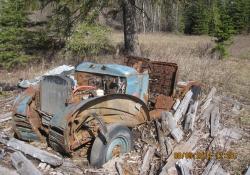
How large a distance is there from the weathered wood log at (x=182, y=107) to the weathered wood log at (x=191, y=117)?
0.39 feet

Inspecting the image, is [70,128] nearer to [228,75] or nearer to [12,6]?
[228,75]

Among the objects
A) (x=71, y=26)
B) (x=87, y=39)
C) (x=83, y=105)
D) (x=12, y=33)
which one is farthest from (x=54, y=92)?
(x=12, y=33)

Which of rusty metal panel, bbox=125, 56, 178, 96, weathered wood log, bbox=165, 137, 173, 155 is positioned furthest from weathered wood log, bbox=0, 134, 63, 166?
rusty metal panel, bbox=125, 56, 178, 96

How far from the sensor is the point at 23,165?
233 inches

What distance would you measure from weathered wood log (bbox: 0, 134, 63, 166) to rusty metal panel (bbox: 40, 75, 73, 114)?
777 millimetres

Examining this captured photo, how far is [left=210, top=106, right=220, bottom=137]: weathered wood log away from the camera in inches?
286

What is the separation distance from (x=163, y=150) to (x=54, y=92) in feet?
7.36

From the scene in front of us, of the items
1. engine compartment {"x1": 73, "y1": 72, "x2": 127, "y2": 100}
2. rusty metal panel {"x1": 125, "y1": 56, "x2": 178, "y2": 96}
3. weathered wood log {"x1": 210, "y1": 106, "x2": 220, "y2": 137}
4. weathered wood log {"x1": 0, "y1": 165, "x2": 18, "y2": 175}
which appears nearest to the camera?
weathered wood log {"x1": 0, "y1": 165, "x2": 18, "y2": 175}

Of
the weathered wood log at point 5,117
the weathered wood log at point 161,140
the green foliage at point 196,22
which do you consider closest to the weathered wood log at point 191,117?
the weathered wood log at point 161,140

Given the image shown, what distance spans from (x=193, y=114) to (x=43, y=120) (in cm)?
308

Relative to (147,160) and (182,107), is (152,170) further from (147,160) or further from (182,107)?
(182,107)

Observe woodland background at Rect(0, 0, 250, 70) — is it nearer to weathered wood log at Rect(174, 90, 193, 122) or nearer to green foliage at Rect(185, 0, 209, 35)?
weathered wood log at Rect(174, 90, 193, 122)

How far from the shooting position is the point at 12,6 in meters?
16.6

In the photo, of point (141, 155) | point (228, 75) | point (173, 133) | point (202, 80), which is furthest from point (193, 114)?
point (228, 75)
